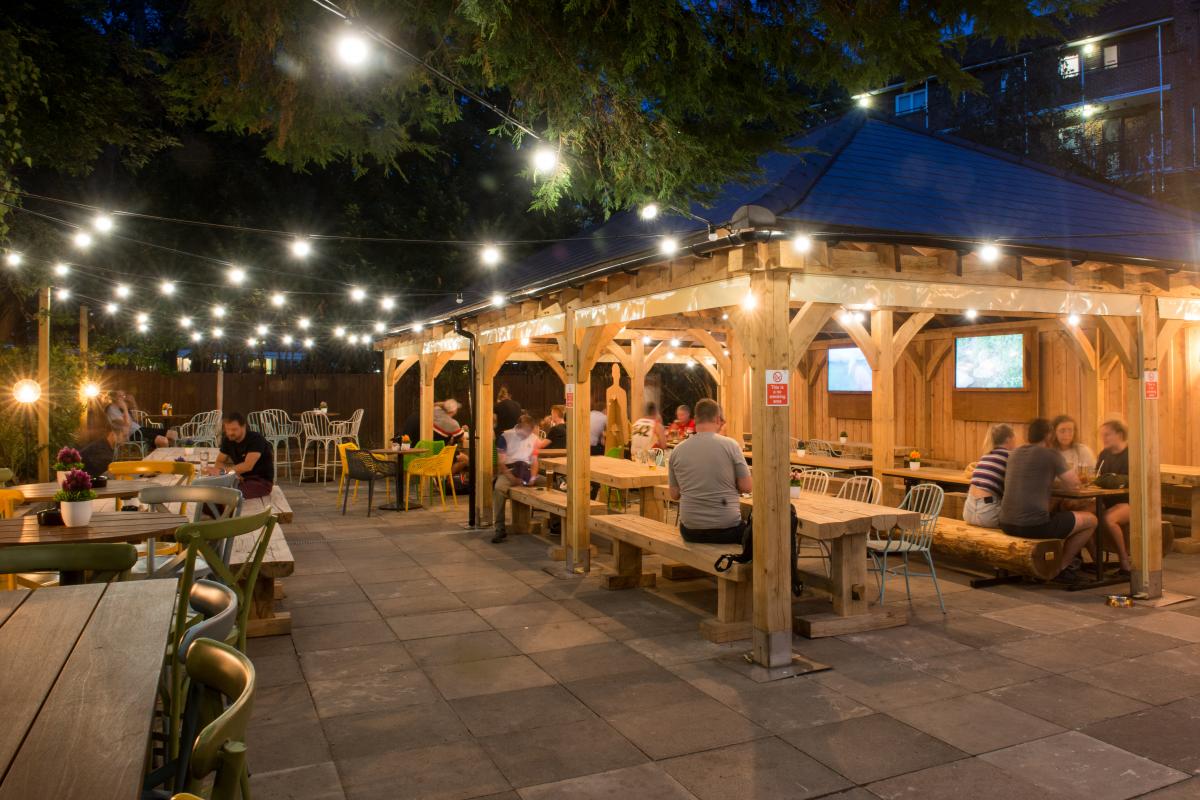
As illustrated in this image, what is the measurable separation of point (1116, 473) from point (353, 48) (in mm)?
7397

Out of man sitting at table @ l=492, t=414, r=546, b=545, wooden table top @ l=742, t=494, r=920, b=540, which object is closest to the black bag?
wooden table top @ l=742, t=494, r=920, b=540

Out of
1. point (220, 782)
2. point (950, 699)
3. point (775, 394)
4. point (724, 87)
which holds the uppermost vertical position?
point (724, 87)

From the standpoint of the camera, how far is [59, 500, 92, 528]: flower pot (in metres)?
4.33

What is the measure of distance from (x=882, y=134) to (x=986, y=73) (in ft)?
66.1

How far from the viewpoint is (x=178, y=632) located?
2.78 m

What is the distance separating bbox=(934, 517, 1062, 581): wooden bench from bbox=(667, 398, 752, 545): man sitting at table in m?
2.65

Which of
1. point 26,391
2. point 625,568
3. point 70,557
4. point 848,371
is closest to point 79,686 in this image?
point 70,557

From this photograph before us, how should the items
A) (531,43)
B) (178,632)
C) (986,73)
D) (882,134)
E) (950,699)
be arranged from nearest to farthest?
1. (178,632)
2. (950,699)
3. (531,43)
4. (882,134)
5. (986,73)

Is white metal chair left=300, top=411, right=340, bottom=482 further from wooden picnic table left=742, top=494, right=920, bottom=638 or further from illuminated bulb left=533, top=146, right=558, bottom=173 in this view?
wooden picnic table left=742, top=494, right=920, bottom=638

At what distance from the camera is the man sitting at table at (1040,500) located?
269 inches

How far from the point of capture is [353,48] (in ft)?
14.6

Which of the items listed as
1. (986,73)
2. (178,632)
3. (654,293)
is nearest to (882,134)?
(654,293)

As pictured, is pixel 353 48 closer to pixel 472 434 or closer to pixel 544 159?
pixel 544 159

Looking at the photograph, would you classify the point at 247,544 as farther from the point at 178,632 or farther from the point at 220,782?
the point at 220,782
